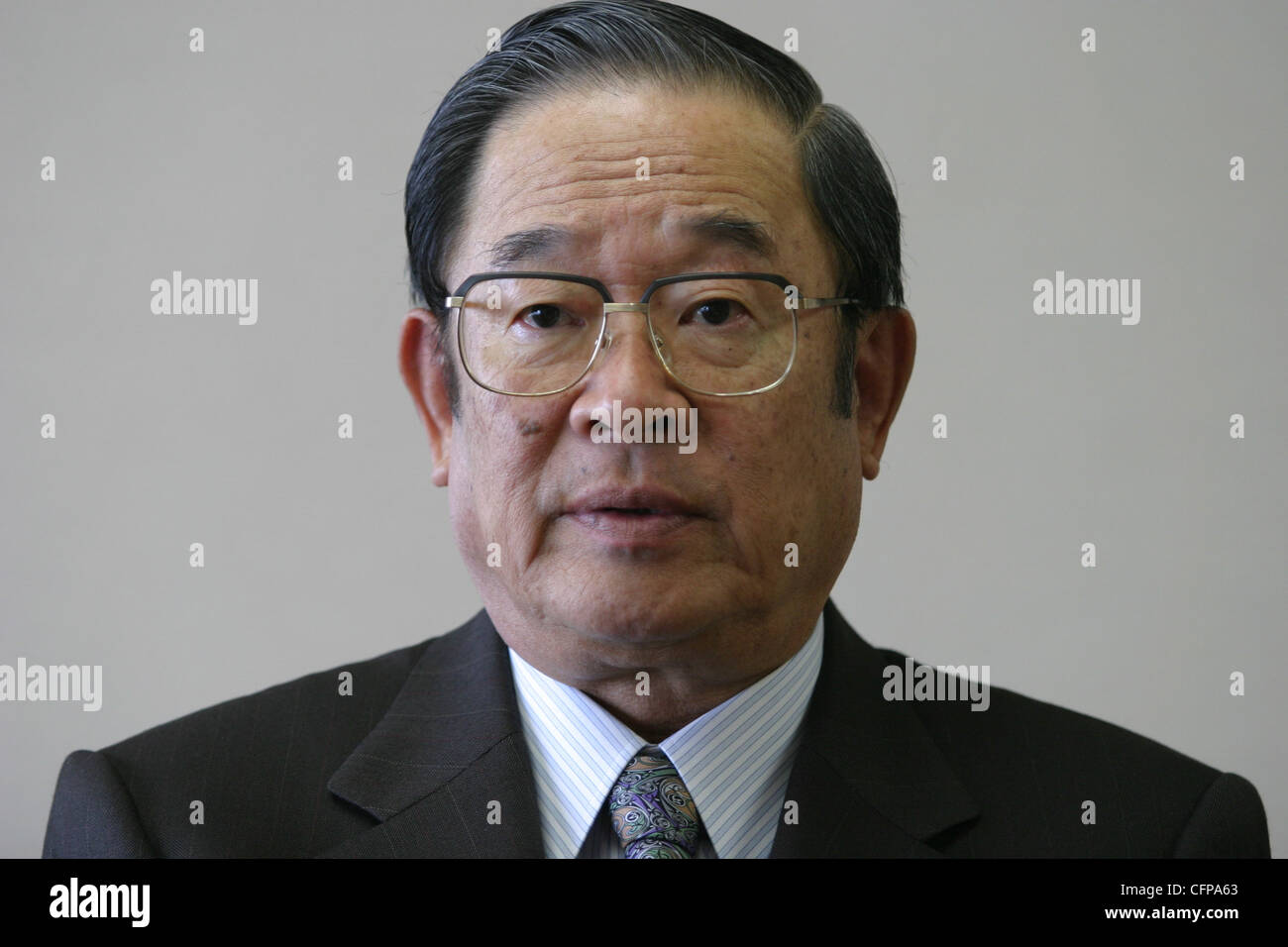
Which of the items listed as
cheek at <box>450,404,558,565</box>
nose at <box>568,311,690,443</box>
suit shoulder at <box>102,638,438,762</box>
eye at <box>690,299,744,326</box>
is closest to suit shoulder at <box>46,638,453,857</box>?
suit shoulder at <box>102,638,438,762</box>

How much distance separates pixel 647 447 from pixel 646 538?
0.37ft

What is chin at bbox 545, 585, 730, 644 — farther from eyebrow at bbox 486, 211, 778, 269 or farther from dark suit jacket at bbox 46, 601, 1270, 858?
eyebrow at bbox 486, 211, 778, 269

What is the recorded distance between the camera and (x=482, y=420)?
202cm

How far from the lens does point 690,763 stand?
2037 mm

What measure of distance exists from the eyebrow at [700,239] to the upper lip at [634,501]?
31cm

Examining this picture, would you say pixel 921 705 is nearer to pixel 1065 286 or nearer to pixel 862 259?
pixel 862 259

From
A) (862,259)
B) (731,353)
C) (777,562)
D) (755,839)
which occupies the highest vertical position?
(862,259)

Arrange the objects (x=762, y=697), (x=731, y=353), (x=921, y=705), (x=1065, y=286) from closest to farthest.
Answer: (x=731, y=353) → (x=762, y=697) → (x=921, y=705) → (x=1065, y=286)

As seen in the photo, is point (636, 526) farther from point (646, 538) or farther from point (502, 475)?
point (502, 475)

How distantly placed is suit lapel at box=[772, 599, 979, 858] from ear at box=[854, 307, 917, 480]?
28 cm

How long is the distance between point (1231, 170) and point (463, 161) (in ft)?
4.79

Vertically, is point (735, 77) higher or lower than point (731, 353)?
higher

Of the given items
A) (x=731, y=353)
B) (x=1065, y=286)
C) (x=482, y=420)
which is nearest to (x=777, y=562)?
(x=731, y=353)

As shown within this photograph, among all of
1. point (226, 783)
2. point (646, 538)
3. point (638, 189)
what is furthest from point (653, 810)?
point (638, 189)
